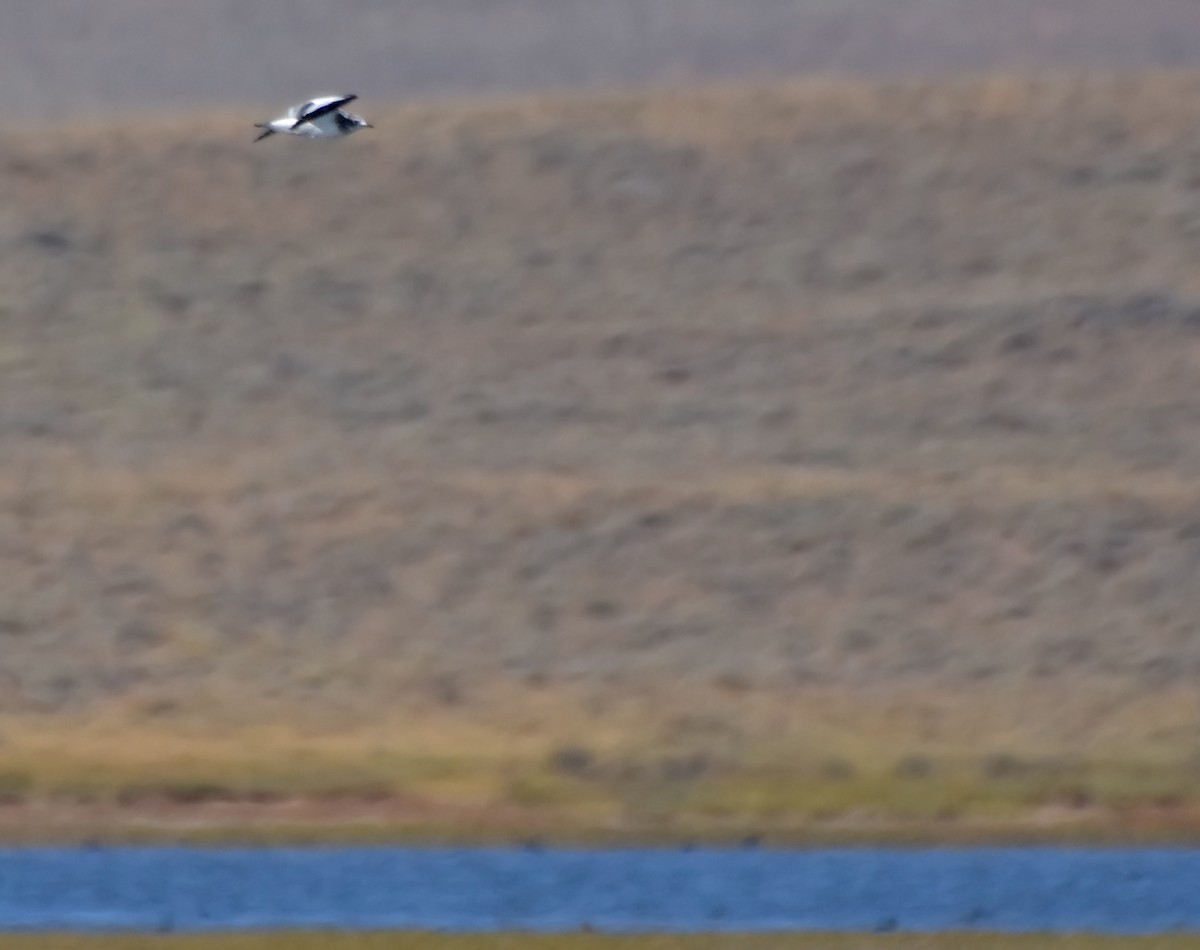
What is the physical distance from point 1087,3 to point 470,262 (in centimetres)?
779

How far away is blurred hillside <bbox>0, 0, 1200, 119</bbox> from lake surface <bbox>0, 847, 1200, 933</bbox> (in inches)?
574

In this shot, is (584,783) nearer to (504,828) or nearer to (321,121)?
(504,828)

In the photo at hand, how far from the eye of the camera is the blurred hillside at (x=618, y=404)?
26.2 m

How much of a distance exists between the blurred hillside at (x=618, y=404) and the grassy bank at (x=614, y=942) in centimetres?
793

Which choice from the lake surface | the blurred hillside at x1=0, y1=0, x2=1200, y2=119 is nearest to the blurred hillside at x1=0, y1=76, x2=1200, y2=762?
the blurred hillside at x1=0, y1=0, x2=1200, y2=119

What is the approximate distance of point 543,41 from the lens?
109 ft

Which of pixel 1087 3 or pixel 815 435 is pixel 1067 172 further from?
pixel 815 435

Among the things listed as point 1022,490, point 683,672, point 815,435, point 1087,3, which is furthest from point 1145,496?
point 1087,3

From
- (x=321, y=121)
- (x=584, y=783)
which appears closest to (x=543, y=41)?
(x=584, y=783)

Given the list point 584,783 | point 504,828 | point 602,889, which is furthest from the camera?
point 584,783

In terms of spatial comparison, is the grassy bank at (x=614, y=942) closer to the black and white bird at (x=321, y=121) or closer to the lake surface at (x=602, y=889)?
the lake surface at (x=602, y=889)

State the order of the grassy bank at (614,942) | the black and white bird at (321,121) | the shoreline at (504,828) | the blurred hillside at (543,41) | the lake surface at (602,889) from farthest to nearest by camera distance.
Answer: the blurred hillside at (543,41)
the shoreline at (504,828)
the lake surface at (602,889)
the grassy bank at (614,942)
the black and white bird at (321,121)

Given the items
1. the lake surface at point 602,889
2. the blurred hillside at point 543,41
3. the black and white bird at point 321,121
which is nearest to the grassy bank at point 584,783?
the lake surface at point 602,889

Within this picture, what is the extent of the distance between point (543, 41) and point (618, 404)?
Answer: 18.1 feet
